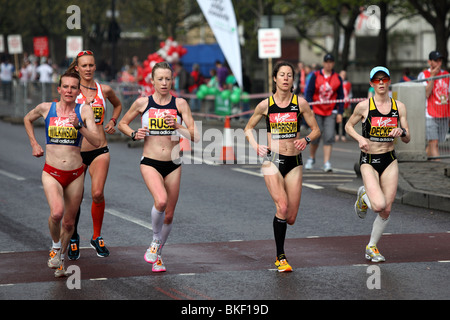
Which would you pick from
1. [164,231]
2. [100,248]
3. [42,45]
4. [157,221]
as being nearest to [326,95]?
[100,248]

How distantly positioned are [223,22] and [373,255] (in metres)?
15.9

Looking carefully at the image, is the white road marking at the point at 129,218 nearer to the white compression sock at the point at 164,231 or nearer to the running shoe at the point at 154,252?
the white compression sock at the point at 164,231

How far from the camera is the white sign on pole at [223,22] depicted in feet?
78.2

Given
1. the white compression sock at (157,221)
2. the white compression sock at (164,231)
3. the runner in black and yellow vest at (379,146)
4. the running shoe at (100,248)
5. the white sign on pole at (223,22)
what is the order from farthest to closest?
1. the white sign on pole at (223,22)
2. the running shoe at (100,248)
3. the runner in black and yellow vest at (379,146)
4. the white compression sock at (164,231)
5. the white compression sock at (157,221)

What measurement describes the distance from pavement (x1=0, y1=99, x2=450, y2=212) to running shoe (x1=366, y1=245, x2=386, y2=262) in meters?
3.60

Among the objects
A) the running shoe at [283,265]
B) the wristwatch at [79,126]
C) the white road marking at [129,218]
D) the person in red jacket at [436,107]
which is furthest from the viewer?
the person in red jacket at [436,107]

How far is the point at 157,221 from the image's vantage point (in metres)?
8.49

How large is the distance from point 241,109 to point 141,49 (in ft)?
131

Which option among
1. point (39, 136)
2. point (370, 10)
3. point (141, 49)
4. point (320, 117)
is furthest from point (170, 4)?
point (320, 117)

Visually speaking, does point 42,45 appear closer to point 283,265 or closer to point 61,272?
point 61,272

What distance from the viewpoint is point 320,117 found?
16547 mm

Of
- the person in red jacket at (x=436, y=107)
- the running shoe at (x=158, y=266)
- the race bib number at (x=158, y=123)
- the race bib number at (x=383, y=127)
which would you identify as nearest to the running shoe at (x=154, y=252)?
the running shoe at (x=158, y=266)

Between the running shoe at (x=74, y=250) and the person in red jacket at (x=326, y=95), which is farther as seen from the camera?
the person in red jacket at (x=326, y=95)

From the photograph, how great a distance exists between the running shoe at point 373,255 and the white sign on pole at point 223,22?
49.9ft
